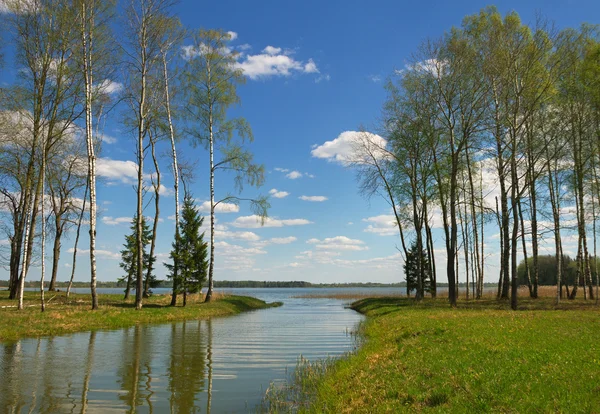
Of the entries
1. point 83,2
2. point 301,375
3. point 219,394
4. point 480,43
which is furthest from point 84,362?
point 480,43

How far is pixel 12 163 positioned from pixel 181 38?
13919 millimetres

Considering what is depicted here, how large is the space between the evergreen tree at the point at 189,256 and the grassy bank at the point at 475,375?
2130 centimetres

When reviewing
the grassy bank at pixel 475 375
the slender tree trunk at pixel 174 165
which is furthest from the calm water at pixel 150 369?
the slender tree trunk at pixel 174 165

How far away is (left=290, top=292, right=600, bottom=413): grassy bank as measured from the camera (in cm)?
618

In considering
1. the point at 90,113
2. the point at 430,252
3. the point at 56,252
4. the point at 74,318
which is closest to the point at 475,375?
the point at 74,318

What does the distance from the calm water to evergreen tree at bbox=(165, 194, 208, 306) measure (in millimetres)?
12056

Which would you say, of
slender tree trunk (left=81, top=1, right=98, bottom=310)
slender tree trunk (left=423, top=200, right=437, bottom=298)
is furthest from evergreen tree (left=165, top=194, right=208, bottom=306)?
slender tree trunk (left=423, top=200, right=437, bottom=298)

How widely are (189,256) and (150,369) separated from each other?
71.4 feet

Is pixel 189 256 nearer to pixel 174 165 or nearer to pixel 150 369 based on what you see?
pixel 174 165

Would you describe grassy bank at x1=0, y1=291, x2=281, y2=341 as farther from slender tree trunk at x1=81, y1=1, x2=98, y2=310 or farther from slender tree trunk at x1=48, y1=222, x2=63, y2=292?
slender tree trunk at x1=48, y1=222, x2=63, y2=292

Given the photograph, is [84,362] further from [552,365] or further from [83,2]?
[83,2]

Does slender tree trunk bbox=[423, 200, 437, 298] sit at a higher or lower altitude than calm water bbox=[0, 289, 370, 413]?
higher

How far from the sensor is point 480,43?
24.6m

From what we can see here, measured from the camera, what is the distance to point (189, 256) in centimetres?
3203
